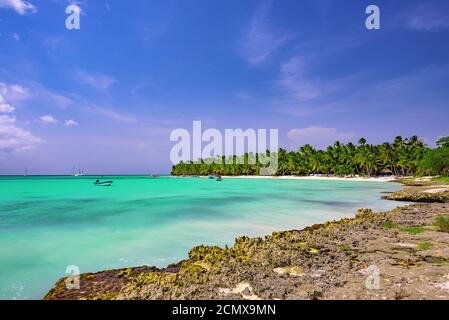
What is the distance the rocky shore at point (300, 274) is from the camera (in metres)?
6.22

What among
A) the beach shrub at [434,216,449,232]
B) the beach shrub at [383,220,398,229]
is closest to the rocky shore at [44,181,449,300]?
the beach shrub at [434,216,449,232]

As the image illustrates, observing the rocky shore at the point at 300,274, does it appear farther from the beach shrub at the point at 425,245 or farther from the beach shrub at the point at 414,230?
the beach shrub at the point at 414,230

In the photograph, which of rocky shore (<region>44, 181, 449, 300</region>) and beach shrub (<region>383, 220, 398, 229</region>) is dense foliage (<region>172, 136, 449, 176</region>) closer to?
beach shrub (<region>383, 220, 398, 229</region>)

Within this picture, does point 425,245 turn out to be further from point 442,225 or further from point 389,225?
point 389,225

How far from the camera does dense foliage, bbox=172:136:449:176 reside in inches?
2655

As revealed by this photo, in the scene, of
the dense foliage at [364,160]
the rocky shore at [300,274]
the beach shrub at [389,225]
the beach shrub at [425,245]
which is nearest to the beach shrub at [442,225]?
the rocky shore at [300,274]

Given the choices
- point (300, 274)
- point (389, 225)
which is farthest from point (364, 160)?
point (300, 274)

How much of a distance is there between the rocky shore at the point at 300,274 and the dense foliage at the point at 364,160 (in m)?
62.0

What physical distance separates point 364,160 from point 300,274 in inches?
3755

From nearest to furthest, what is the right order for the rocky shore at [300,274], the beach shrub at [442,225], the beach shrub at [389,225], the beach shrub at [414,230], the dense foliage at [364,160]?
the rocky shore at [300,274], the beach shrub at [442,225], the beach shrub at [414,230], the beach shrub at [389,225], the dense foliage at [364,160]

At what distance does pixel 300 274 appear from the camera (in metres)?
7.41

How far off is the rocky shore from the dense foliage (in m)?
62.0

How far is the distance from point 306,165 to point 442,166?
2318 inches
